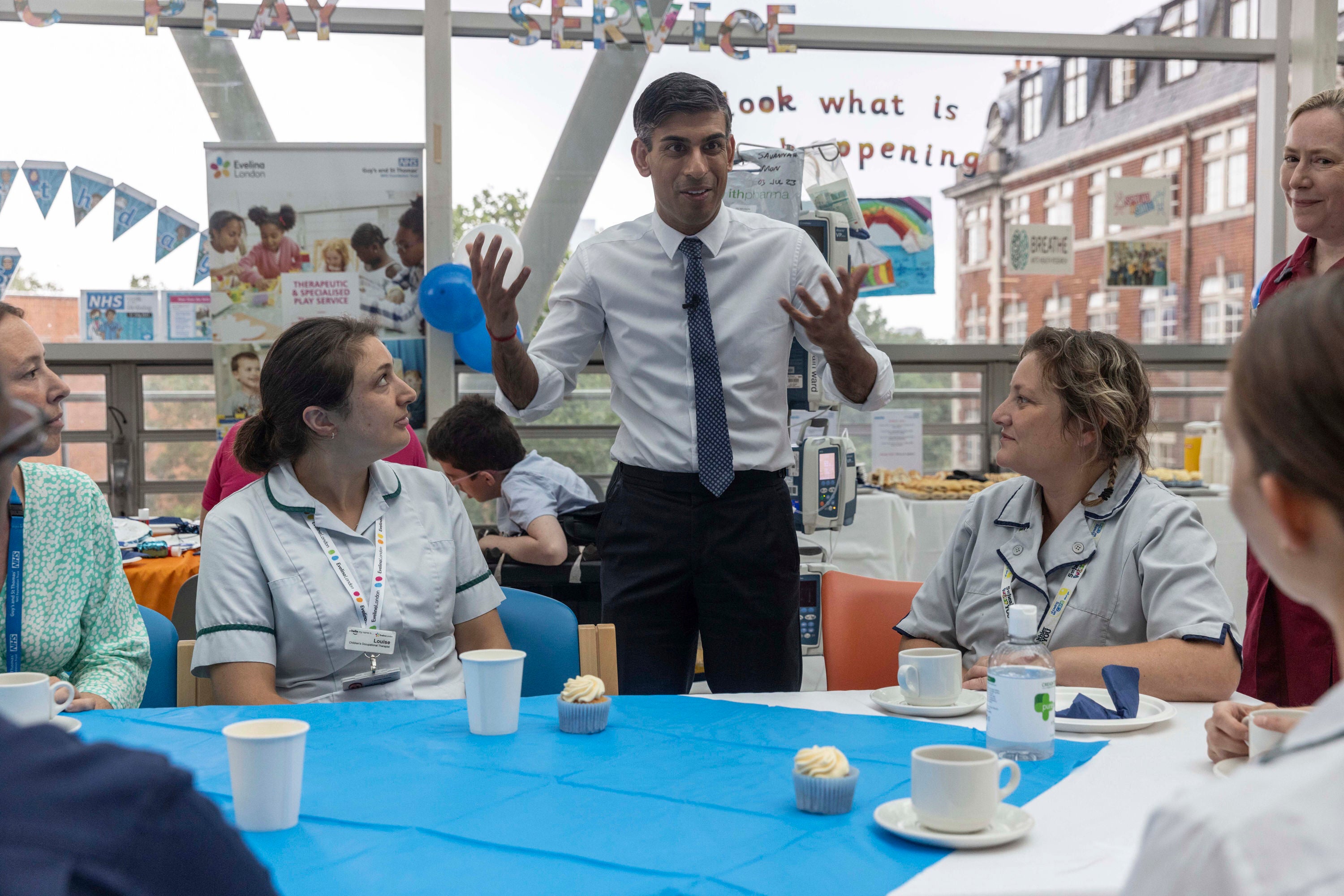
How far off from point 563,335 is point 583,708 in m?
1.40

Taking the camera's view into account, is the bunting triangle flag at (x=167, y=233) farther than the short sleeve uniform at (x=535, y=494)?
Yes

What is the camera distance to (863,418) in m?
6.00

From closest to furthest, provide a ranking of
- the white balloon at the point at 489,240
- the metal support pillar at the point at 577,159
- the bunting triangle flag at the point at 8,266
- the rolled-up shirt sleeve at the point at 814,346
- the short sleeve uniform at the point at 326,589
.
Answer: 1. the short sleeve uniform at the point at 326,589
2. the rolled-up shirt sleeve at the point at 814,346
3. the white balloon at the point at 489,240
4. the bunting triangle flag at the point at 8,266
5. the metal support pillar at the point at 577,159

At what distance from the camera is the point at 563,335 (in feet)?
8.98

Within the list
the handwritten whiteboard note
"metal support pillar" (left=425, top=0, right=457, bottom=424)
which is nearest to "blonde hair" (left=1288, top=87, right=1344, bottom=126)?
the handwritten whiteboard note

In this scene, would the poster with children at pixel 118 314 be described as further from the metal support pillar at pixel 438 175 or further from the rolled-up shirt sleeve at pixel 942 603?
the rolled-up shirt sleeve at pixel 942 603

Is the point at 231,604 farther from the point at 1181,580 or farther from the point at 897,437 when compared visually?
the point at 897,437

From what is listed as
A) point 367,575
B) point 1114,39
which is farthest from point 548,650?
point 1114,39

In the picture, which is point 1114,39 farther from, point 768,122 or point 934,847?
point 934,847

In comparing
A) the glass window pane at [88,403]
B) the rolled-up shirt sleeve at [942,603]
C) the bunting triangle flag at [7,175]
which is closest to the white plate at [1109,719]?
the rolled-up shirt sleeve at [942,603]

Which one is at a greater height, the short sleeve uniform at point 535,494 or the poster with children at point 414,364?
the poster with children at point 414,364

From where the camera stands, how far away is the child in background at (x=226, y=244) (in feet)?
17.5

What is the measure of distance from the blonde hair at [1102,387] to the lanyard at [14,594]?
1813 millimetres

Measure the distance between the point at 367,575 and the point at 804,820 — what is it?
1105mm
